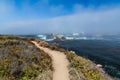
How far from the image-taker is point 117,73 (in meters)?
37.9

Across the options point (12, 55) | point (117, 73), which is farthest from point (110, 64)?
point (12, 55)

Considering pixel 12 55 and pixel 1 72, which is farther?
pixel 12 55

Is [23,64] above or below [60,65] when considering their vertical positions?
above

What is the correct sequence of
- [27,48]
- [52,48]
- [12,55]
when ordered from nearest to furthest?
[12,55]
[27,48]
[52,48]

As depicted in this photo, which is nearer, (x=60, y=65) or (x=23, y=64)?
(x=23, y=64)

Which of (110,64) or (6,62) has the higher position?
(6,62)

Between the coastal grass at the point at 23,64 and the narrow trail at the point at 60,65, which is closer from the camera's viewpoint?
the coastal grass at the point at 23,64

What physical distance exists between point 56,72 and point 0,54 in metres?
5.85

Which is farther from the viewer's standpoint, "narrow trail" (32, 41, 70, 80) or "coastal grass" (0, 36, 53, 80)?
"narrow trail" (32, 41, 70, 80)

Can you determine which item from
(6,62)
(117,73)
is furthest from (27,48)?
(117,73)

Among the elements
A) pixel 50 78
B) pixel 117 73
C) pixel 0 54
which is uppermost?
pixel 0 54

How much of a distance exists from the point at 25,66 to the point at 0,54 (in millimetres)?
3595

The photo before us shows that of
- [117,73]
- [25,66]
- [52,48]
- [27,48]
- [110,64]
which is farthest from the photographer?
[110,64]

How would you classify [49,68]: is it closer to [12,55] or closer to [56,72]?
[56,72]
